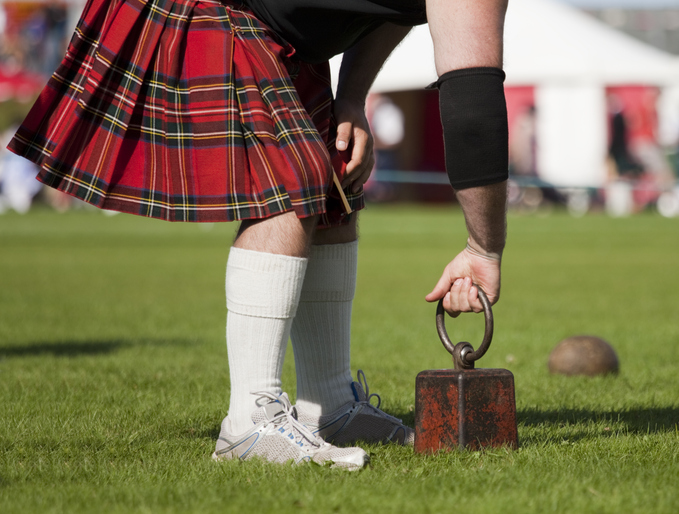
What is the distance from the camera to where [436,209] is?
25656 millimetres

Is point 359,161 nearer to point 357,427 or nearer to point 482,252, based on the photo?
point 482,252

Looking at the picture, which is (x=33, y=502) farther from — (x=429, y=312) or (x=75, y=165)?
(x=429, y=312)

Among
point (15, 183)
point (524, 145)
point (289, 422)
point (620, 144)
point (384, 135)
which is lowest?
point (289, 422)

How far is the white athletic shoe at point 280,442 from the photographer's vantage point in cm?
221

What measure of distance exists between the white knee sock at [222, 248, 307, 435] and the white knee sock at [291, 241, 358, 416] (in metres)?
0.25

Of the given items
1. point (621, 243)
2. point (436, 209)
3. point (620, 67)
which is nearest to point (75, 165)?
point (621, 243)

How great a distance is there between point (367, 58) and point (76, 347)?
268 cm

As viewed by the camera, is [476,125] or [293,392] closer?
[476,125]

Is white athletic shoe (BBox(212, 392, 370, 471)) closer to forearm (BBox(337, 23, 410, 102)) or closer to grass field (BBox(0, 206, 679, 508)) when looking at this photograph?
grass field (BBox(0, 206, 679, 508))

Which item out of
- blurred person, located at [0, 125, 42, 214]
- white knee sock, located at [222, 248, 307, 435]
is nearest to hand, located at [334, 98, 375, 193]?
white knee sock, located at [222, 248, 307, 435]

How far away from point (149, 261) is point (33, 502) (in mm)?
8670

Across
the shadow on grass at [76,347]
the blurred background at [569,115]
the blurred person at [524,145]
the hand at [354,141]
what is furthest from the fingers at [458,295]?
the blurred person at [524,145]

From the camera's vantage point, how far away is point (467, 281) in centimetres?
218

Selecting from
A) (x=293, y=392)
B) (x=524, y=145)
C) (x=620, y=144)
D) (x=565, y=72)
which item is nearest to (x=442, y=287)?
(x=293, y=392)
